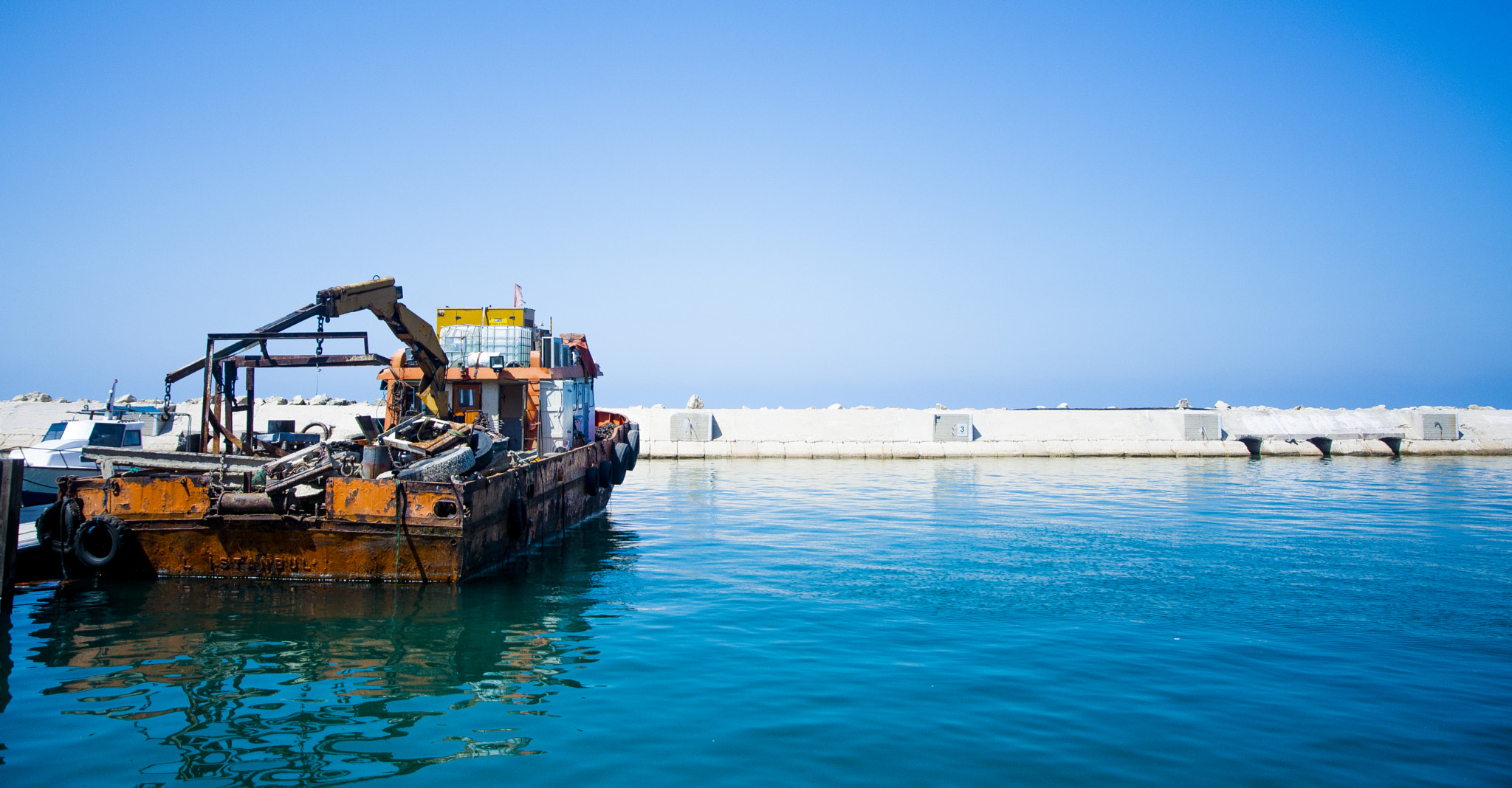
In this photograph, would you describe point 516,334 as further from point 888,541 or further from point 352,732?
point 352,732

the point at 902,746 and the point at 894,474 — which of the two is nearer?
the point at 902,746

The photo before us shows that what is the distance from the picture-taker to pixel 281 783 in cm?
611

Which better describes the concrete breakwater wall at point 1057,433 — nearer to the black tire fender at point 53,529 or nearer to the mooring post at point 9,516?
the black tire fender at point 53,529

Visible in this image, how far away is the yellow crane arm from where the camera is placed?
1323 centimetres

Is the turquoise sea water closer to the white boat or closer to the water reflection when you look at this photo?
the water reflection

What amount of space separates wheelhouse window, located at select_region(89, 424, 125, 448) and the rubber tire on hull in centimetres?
1112

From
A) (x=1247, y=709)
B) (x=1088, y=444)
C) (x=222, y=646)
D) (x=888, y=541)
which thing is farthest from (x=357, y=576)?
(x=1088, y=444)

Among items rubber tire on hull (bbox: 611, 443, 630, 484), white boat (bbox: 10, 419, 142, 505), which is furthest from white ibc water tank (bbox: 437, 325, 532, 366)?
white boat (bbox: 10, 419, 142, 505)

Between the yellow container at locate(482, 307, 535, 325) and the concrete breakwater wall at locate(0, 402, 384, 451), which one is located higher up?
the yellow container at locate(482, 307, 535, 325)

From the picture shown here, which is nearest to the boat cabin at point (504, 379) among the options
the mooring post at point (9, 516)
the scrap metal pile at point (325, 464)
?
the scrap metal pile at point (325, 464)

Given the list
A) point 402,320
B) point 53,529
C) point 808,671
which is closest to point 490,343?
point 402,320

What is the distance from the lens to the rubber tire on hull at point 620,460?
21375 millimetres

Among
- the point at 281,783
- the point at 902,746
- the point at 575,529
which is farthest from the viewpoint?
the point at 575,529

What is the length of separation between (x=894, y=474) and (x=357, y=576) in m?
22.0
